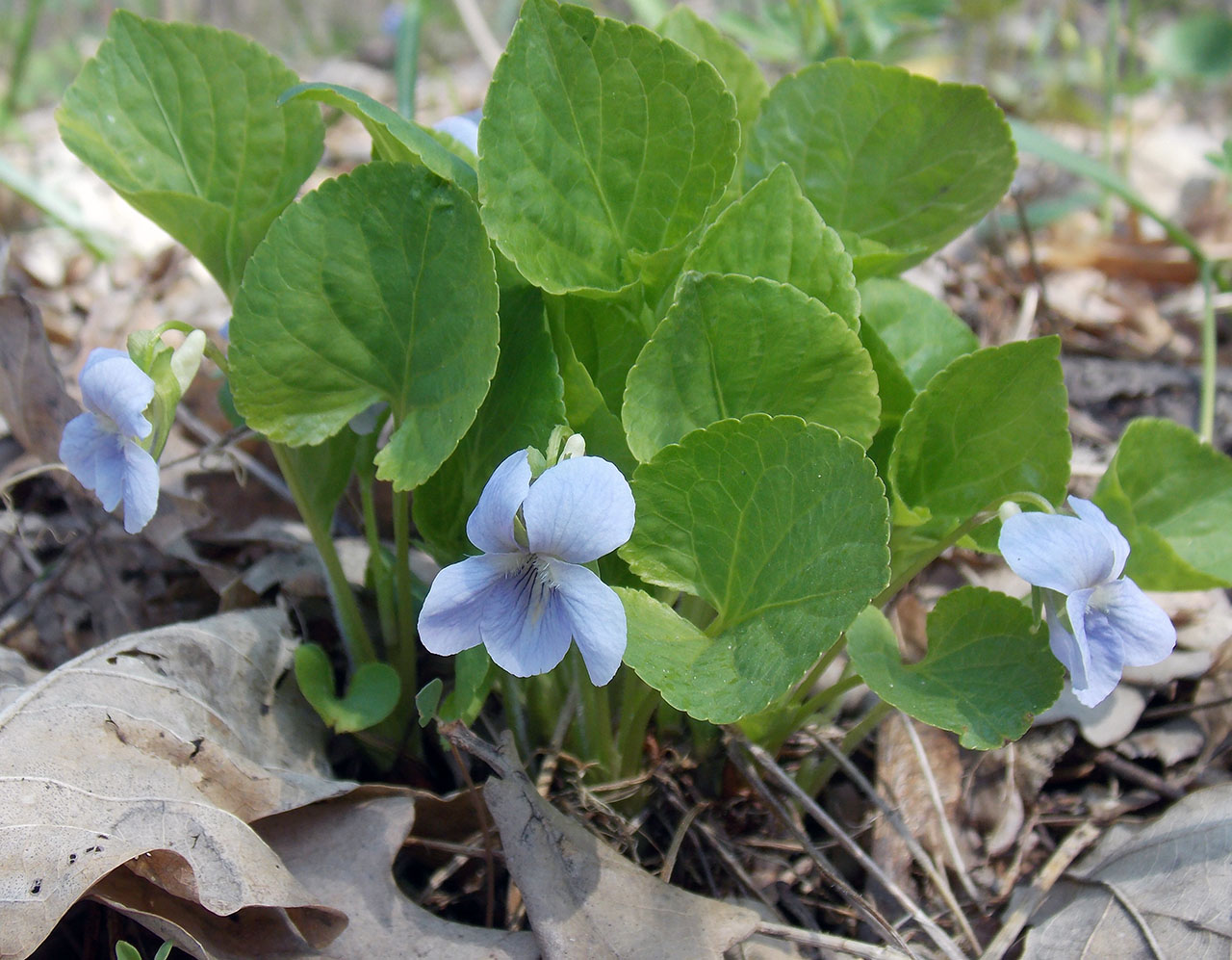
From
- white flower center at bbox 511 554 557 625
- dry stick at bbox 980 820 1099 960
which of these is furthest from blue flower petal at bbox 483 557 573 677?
dry stick at bbox 980 820 1099 960

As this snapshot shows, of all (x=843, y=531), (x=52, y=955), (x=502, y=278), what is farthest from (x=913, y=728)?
(x=52, y=955)

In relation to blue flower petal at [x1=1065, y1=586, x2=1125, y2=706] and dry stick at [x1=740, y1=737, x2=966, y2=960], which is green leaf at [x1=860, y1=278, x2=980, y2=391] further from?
dry stick at [x1=740, y1=737, x2=966, y2=960]

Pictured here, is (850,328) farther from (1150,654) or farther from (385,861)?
(385,861)

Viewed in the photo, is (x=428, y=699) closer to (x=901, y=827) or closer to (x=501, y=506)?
(x=501, y=506)

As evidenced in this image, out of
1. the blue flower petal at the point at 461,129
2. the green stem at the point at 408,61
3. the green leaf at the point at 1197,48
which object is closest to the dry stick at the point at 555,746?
the blue flower petal at the point at 461,129

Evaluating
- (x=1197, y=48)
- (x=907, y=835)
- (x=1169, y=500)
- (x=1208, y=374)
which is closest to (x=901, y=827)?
(x=907, y=835)

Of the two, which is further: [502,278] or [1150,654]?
[502,278]

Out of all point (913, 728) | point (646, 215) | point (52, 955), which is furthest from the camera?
point (913, 728)

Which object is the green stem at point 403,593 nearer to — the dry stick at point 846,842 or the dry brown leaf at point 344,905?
the dry brown leaf at point 344,905
